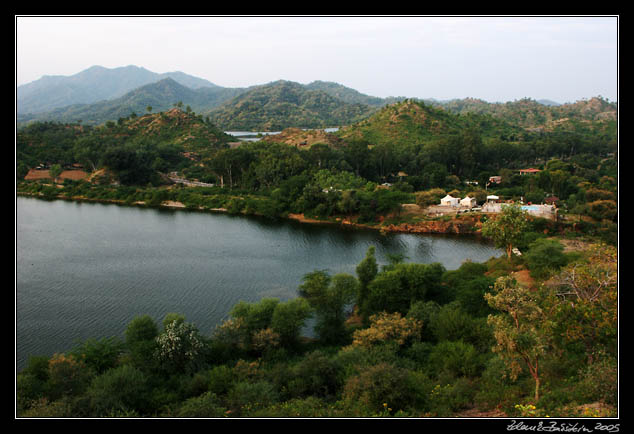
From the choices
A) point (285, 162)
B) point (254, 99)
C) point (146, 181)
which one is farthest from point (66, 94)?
point (285, 162)

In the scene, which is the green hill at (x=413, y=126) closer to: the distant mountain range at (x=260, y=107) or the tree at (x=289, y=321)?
the distant mountain range at (x=260, y=107)

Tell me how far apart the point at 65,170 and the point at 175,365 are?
4251 centimetres

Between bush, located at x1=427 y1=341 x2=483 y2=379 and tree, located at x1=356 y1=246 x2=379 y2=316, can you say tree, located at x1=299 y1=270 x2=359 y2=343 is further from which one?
bush, located at x1=427 y1=341 x2=483 y2=379

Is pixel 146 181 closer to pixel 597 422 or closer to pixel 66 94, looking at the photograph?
pixel 597 422

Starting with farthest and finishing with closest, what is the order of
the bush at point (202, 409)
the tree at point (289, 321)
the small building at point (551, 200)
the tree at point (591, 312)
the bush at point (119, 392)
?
the small building at point (551, 200) → the tree at point (289, 321) → the bush at point (119, 392) → the tree at point (591, 312) → the bush at point (202, 409)

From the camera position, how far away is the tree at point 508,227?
62.1 ft

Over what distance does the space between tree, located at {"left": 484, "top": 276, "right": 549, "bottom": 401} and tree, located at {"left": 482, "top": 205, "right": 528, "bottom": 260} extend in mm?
10592

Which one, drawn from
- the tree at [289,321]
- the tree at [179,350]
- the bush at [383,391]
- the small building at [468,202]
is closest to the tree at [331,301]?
the tree at [289,321]

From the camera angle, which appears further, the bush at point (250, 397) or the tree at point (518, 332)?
the bush at point (250, 397)

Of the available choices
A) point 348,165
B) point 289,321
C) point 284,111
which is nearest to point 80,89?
point 284,111

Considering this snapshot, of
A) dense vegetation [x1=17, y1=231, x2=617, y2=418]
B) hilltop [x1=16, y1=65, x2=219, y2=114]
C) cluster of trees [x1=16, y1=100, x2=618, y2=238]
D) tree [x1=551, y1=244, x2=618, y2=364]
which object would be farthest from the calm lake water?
hilltop [x1=16, y1=65, x2=219, y2=114]

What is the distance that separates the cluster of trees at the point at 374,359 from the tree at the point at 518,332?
2 centimetres

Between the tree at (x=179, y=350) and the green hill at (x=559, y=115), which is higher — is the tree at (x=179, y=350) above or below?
below

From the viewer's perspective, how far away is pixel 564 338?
8.32 m
